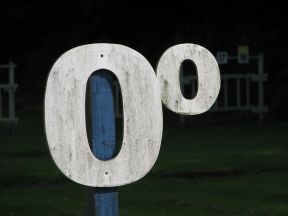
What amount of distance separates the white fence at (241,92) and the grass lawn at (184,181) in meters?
3.87

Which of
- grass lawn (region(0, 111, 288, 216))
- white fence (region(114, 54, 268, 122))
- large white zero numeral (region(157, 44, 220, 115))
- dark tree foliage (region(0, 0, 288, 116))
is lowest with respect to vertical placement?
grass lawn (region(0, 111, 288, 216))

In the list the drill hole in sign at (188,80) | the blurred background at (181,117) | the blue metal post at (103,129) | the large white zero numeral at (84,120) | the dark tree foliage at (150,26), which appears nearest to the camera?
the large white zero numeral at (84,120)

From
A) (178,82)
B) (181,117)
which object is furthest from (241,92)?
(178,82)

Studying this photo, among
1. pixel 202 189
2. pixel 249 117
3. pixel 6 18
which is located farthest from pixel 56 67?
pixel 6 18

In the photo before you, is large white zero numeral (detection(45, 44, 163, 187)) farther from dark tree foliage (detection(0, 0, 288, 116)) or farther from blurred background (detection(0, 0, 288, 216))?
dark tree foliage (detection(0, 0, 288, 116))

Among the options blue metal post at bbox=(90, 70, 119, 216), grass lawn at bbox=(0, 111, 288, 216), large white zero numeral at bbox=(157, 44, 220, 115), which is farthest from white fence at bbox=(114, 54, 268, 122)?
blue metal post at bbox=(90, 70, 119, 216)

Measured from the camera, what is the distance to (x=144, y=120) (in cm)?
477

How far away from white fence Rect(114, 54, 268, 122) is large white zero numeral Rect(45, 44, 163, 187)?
1510cm

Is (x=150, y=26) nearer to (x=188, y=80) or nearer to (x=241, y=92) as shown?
(x=241, y=92)

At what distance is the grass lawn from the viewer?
9.41 m

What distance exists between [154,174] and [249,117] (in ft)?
35.2

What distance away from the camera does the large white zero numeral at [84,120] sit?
15.1 feet

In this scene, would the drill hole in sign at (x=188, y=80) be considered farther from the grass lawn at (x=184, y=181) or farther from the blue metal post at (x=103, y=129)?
the blue metal post at (x=103, y=129)

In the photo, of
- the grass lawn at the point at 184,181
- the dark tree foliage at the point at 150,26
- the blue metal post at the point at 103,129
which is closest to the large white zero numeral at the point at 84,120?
the blue metal post at the point at 103,129
